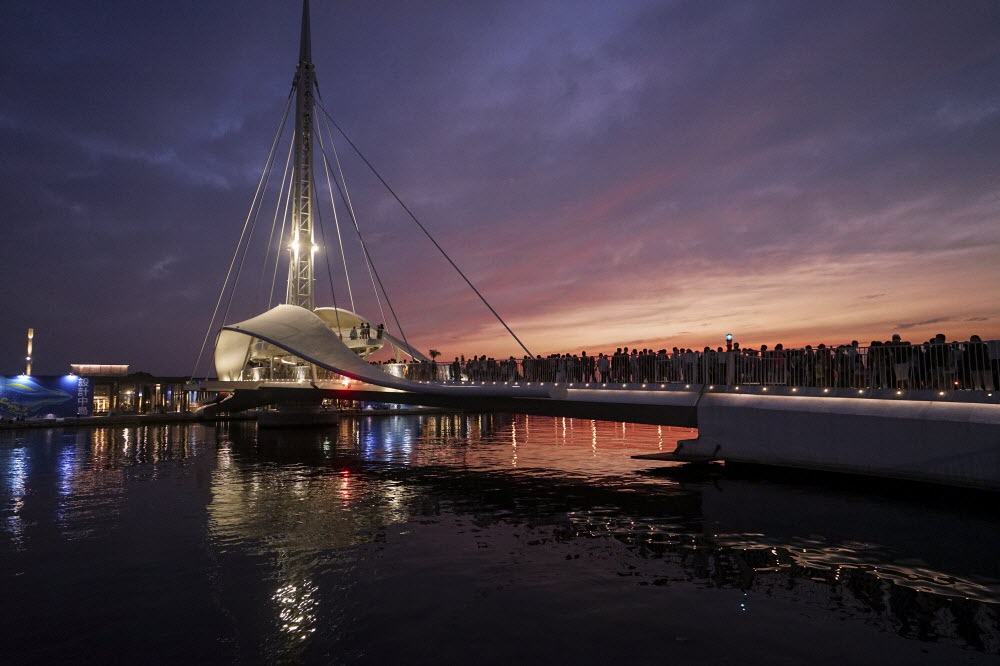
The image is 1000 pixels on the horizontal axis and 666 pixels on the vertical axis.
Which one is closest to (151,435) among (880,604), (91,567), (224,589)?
(91,567)

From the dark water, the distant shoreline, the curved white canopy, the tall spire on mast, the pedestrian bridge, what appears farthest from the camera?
the tall spire on mast

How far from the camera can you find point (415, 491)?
15820 millimetres

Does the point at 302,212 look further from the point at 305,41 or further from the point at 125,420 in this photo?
the point at 125,420

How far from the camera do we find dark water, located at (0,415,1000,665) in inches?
230

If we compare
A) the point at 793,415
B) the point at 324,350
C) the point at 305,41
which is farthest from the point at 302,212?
the point at 793,415

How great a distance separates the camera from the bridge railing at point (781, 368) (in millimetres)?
12125

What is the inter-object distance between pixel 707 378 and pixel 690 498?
4.06 meters

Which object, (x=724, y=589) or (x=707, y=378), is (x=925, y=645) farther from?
(x=707, y=378)

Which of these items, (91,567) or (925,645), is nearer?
(925,645)

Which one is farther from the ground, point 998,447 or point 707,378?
point 707,378

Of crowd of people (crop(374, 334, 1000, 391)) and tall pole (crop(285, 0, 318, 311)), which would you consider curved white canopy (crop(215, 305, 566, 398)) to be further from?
tall pole (crop(285, 0, 318, 311))

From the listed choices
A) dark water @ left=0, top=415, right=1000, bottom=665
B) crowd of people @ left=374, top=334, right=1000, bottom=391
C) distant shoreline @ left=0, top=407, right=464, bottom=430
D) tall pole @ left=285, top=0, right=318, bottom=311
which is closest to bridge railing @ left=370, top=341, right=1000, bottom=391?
crowd of people @ left=374, top=334, right=1000, bottom=391

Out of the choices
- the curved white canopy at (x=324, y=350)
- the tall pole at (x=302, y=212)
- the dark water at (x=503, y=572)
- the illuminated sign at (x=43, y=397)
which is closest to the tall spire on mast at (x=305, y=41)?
the tall pole at (x=302, y=212)

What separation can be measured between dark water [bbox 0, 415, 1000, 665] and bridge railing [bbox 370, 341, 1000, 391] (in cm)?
269
